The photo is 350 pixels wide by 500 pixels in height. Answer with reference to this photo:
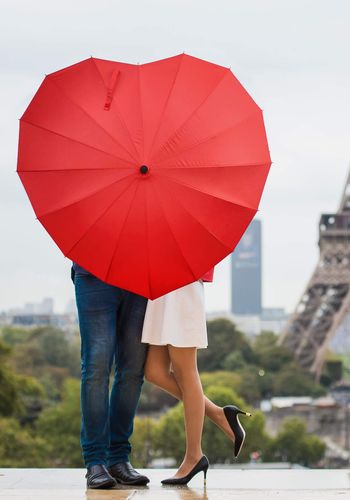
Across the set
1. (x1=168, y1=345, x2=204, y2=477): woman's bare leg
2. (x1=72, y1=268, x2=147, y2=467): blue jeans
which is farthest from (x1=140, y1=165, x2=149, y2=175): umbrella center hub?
(x1=168, y1=345, x2=204, y2=477): woman's bare leg

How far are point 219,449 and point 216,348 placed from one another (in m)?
23.5

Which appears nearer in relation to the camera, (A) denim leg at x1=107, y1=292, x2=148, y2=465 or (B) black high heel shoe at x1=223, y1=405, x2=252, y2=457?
(A) denim leg at x1=107, y1=292, x2=148, y2=465

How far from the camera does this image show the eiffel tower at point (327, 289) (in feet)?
167

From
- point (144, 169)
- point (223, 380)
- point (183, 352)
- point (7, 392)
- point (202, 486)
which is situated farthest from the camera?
point (223, 380)

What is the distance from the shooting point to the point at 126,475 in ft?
19.1

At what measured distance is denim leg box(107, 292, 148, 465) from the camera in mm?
5766

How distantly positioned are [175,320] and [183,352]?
18 centimetres

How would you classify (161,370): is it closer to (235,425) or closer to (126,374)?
(126,374)

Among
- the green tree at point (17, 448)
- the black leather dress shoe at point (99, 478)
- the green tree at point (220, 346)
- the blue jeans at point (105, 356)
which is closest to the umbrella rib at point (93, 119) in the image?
the blue jeans at point (105, 356)

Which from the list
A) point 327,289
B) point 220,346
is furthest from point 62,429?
point 220,346

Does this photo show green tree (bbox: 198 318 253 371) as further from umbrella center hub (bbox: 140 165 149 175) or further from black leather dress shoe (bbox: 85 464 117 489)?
umbrella center hub (bbox: 140 165 149 175)

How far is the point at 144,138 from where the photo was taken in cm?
524

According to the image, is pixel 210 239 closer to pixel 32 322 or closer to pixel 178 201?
pixel 178 201

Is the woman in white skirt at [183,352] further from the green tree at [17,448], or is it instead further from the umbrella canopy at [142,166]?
the green tree at [17,448]
